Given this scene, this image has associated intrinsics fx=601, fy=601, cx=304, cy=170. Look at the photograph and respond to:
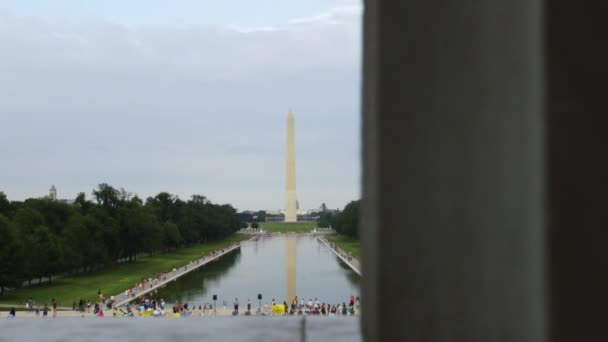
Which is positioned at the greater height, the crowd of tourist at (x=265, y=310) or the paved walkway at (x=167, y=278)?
the crowd of tourist at (x=265, y=310)

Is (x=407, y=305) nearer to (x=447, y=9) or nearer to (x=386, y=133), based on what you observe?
(x=386, y=133)

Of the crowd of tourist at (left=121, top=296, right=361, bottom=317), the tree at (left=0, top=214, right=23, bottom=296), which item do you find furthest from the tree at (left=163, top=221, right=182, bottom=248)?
the crowd of tourist at (left=121, top=296, right=361, bottom=317)

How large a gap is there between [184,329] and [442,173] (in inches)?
93.8

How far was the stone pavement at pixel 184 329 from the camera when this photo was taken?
11.0 feet

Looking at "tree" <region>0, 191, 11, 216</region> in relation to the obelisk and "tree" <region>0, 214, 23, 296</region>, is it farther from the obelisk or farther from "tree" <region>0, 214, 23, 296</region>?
the obelisk

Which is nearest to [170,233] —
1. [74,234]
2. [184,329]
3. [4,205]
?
[4,205]

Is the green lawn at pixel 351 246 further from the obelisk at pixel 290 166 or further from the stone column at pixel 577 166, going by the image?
the stone column at pixel 577 166

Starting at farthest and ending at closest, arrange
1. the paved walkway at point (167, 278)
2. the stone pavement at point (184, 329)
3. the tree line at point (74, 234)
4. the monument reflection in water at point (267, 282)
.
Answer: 1. the tree line at point (74, 234)
2. the monument reflection in water at point (267, 282)
3. the paved walkway at point (167, 278)
4. the stone pavement at point (184, 329)

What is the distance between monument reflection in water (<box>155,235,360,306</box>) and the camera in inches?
1229

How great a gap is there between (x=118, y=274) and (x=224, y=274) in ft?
27.2

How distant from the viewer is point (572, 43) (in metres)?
1.38

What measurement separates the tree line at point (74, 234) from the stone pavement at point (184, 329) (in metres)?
30.1

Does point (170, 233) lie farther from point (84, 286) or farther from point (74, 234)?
point (84, 286)

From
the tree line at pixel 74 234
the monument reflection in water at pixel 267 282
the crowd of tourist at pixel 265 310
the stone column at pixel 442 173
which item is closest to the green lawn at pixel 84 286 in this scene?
the tree line at pixel 74 234
